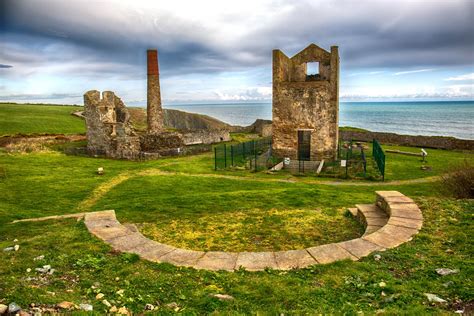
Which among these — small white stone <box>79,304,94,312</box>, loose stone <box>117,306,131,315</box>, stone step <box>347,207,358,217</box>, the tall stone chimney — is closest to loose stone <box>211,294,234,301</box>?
loose stone <box>117,306,131,315</box>

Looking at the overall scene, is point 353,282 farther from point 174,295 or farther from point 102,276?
point 102,276

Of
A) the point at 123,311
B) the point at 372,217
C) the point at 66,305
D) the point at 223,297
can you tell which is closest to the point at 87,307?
the point at 66,305

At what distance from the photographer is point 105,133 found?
26984 millimetres

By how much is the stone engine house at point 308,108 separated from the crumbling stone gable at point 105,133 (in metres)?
11.9

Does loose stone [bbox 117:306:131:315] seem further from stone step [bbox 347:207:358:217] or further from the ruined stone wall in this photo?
the ruined stone wall

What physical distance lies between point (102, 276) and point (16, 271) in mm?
1438

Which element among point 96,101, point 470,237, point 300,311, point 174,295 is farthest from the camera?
point 96,101

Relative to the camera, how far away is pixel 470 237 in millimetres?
6512

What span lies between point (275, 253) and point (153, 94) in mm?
30436

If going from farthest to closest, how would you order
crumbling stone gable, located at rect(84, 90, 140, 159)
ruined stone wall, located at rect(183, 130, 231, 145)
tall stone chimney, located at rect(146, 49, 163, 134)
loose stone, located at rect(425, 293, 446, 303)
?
ruined stone wall, located at rect(183, 130, 231, 145), tall stone chimney, located at rect(146, 49, 163, 134), crumbling stone gable, located at rect(84, 90, 140, 159), loose stone, located at rect(425, 293, 446, 303)

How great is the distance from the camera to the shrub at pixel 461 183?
34.2 feet

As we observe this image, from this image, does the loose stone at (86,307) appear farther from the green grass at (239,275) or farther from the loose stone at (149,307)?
the loose stone at (149,307)

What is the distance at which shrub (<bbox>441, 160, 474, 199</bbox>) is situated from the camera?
34.2 feet

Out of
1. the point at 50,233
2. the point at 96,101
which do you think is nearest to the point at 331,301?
the point at 50,233
